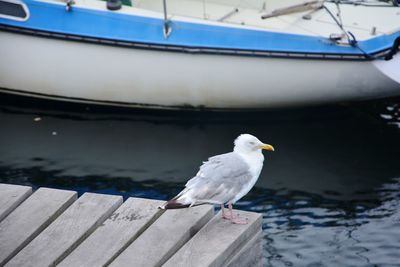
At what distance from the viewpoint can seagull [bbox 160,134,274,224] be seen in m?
5.93

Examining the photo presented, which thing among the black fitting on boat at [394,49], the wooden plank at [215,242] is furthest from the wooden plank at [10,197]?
the black fitting on boat at [394,49]

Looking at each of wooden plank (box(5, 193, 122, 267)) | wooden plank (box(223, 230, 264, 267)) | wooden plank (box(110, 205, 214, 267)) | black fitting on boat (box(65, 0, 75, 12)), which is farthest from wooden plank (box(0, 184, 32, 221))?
black fitting on boat (box(65, 0, 75, 12))

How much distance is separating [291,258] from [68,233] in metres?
3.72

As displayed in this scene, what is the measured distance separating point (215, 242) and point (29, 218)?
1272 millimetres

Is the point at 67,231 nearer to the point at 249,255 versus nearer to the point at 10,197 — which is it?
the point at 10,197

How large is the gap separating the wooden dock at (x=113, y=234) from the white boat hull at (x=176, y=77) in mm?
6088

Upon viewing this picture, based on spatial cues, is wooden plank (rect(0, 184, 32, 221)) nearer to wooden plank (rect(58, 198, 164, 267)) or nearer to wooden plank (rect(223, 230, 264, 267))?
wooden plank (rect(58, 198, 164, 267))

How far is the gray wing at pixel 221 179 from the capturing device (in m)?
5.99

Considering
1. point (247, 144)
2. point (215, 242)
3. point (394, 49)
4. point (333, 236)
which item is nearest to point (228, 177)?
point (247, 144)

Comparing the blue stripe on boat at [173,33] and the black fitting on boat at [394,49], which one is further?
the blue stripe on boat at [173,33]

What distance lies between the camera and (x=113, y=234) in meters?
5.32

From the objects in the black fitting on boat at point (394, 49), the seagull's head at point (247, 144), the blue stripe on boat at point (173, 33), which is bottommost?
the seagull's head at point (247, 144)

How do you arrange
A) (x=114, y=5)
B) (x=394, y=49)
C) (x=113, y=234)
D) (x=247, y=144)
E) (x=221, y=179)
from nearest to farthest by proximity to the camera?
(x=113, y=234)
(x=221, y=179)
(x=247, y=144)
(x=394, y=49)
(x=114, y=5)

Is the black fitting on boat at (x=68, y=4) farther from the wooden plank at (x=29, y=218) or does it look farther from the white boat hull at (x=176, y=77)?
the wooden plank at (x=29, y=218)
